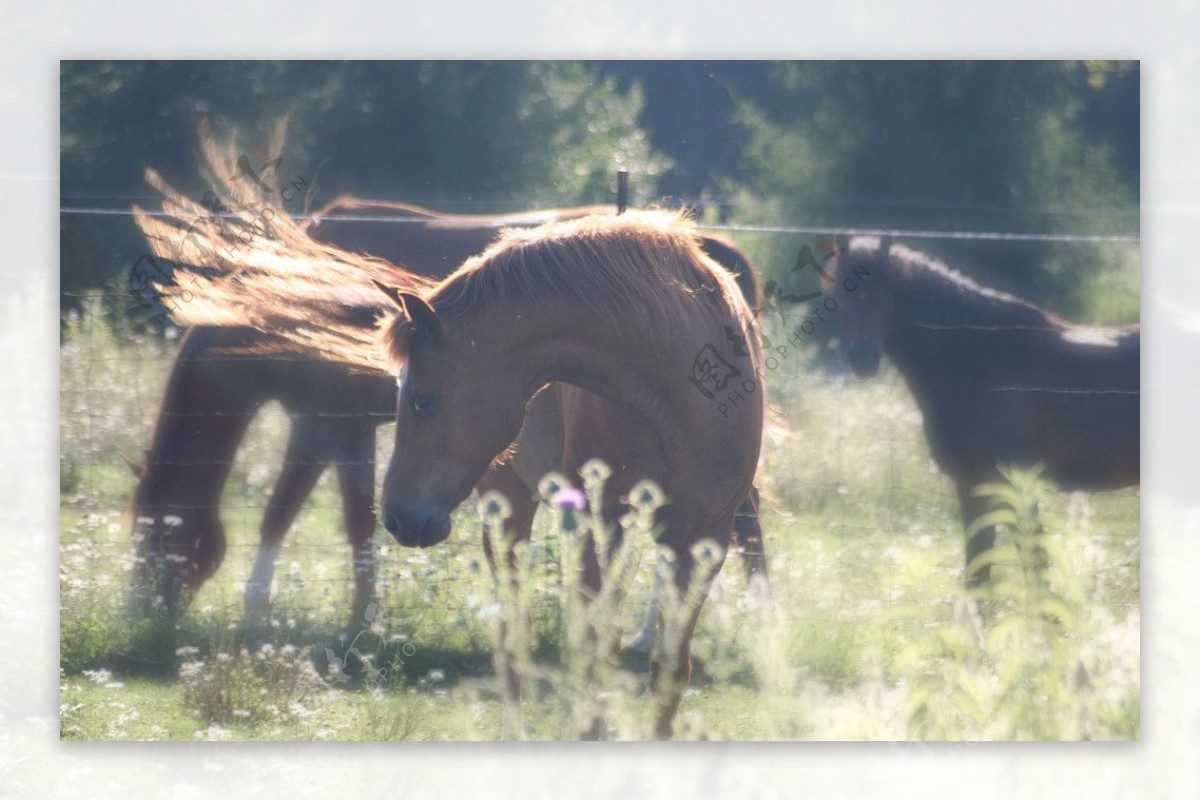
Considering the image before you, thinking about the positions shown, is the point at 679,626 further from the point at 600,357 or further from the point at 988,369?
the point at 988,369

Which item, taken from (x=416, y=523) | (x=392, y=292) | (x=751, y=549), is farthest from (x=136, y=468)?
(x=751, y=549)

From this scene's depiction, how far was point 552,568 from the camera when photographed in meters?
4.94

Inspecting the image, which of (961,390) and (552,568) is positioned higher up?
(961,390)

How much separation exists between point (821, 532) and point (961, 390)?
2.18ft

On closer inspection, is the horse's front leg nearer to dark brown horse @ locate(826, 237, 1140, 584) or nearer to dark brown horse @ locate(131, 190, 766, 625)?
dark brown horse @ locate(131, 190, 766, 625)

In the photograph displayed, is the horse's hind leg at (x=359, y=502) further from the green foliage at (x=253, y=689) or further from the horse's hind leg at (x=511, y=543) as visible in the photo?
the horse's hind leg at (x=511, y=543)

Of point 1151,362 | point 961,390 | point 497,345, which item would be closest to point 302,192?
point 497,345

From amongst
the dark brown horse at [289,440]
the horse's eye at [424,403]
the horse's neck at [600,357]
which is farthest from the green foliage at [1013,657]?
the horse's eye at [424,403]

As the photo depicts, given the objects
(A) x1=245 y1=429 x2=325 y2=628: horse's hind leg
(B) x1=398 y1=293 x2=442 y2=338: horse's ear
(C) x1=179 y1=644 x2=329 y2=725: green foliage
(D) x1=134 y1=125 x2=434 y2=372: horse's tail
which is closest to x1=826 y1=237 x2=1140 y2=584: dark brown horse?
(B) x1=398 y1=293 x2=442 y2=338: horse's ear

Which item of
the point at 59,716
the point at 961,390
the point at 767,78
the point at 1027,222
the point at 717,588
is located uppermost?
the point at 767,78

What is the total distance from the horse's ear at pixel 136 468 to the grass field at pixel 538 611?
33mm

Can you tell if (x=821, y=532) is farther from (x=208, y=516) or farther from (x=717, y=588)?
(x=208, y=516)

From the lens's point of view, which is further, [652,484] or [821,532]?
[821,532]

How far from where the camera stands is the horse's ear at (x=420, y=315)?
13.8 ft
